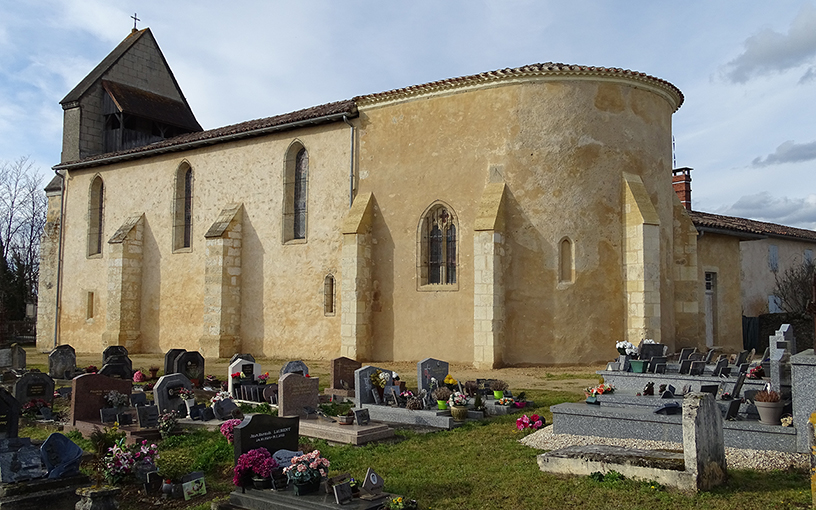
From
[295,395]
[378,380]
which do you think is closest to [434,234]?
[378,380]

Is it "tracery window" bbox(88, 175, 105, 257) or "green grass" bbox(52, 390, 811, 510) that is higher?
"tracery window" bbox(88, 175, 105, 257)

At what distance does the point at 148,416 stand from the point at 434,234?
426 inches

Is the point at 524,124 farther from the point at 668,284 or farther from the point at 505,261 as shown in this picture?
the point at 668,284

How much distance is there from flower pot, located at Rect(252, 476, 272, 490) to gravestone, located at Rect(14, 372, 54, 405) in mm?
7436

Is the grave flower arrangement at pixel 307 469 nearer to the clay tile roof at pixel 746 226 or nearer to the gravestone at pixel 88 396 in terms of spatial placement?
the gravestone at pixel 88 396

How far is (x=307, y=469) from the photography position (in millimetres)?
6195

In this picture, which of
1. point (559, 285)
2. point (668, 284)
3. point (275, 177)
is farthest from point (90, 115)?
point (668, 284)

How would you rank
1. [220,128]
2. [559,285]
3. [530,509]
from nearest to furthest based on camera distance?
[530,509]
[559,285]
[220,128]

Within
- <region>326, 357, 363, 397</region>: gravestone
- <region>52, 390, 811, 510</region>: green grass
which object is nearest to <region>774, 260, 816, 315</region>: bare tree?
<region>326, 357, 363, 397</region>: gravestone

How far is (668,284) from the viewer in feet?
62.5

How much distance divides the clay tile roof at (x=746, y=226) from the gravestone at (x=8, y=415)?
19.3 metres

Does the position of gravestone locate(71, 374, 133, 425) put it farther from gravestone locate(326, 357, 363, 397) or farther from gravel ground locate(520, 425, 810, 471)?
gravel ground locate(520, 425, 810, 471)

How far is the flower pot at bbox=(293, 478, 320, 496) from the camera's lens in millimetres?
6156

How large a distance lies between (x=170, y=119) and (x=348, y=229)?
1451 centimetres
